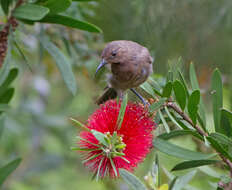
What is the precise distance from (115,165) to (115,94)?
3.36 feet

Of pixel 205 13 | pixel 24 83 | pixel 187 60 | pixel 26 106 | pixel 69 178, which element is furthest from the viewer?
pixel 24 83

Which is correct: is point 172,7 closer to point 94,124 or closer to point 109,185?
point 94,124

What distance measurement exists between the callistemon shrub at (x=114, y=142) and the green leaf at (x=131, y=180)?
0.04m

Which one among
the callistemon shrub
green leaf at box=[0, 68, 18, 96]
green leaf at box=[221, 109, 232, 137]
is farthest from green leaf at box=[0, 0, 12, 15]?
green leaf at box=[221, 109, 232, 137]

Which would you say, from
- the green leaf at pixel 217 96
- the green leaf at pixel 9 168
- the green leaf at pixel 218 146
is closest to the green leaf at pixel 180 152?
the green leaf at pixel 218 146

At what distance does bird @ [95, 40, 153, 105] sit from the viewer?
2.21 metres

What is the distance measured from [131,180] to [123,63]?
1202mm

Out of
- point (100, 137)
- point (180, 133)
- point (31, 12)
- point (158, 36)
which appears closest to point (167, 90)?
point (180, 133)

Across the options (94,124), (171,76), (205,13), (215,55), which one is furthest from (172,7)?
(94,124)

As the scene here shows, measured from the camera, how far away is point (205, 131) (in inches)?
56.2

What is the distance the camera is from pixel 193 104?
135cm

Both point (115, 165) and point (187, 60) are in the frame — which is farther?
point (187, 60)

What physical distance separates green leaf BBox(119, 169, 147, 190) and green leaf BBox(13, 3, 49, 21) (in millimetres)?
758

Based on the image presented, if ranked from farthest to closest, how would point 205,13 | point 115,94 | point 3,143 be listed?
A: point 3,143, point 205,13, point 115,94
